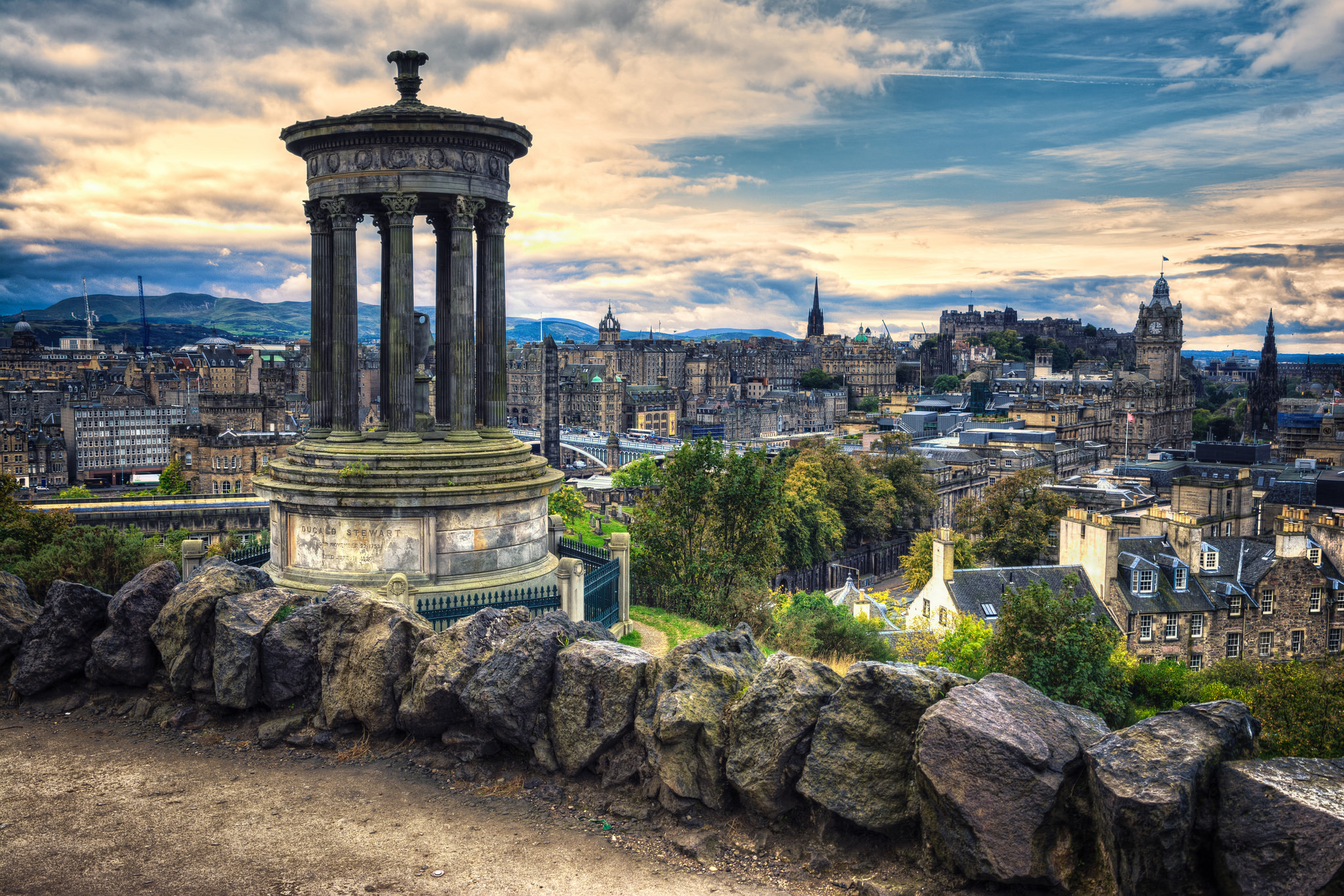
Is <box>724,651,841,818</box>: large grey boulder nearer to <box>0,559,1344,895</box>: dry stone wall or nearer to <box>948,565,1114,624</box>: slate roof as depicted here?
<box>0,559,1344,895</box>: dry stone wall

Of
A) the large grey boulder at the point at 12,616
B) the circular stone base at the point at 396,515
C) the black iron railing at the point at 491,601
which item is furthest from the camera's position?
the circular stone base at the point at 396,515

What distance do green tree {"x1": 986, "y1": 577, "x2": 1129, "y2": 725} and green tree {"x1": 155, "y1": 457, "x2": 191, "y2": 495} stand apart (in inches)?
3085

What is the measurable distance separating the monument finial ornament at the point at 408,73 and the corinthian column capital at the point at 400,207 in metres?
2.17

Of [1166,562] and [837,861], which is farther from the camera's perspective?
[1166,562]

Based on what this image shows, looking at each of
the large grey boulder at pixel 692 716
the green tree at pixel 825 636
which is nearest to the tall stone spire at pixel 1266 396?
the green tree at pixel 825 636

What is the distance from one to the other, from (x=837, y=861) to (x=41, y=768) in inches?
334

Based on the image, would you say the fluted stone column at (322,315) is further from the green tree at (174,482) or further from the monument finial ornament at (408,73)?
the green tree at (174,482)

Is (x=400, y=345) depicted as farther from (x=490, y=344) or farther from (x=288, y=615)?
(x=288, y=615)

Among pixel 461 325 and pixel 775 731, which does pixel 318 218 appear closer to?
pixel 461 325

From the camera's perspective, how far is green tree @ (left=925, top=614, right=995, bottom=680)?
2970cm

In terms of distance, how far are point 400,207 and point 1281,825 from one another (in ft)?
55.9

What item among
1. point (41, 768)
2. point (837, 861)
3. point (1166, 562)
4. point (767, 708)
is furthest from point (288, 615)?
point (1166, 562)

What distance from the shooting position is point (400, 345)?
1933 centimetres

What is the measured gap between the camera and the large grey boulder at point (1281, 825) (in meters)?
6.73
